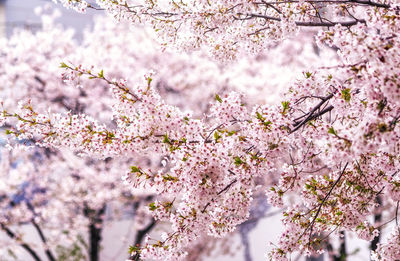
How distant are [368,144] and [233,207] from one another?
1067mm

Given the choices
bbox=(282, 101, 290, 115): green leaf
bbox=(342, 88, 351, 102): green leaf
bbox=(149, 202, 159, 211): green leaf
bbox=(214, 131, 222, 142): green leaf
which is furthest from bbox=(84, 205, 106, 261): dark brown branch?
bbox=(342, 88, 351, 102): green leaf

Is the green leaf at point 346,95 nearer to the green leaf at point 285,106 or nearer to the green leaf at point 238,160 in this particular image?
the green leaf at point 285,106

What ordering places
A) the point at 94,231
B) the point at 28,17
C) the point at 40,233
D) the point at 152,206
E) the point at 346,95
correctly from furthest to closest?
the point at 28,17, the point at 40,233, the point at 94,231, the point at 152,206, the point at 346,95

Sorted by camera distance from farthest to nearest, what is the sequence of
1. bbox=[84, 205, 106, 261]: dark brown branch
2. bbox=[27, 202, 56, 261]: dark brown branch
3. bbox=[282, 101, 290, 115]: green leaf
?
1. bbox=[27, 202, 56, 261]: dark brown branch
2. bbox=[84, 205, 106, 261]: dark brown branch
3. bbox=[282, 101, 290, 115]: green leaf

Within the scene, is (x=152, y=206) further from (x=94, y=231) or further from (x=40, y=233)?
(x=40, y=233)

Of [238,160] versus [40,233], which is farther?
[40,233]

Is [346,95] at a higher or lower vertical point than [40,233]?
lower

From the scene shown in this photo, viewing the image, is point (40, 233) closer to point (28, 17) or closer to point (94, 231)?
point (94, 231)

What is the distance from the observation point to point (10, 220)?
7.44 meters

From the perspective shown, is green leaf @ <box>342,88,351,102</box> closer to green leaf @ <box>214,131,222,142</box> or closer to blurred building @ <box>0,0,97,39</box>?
green leaf @ <box>214,131,222,142</box>

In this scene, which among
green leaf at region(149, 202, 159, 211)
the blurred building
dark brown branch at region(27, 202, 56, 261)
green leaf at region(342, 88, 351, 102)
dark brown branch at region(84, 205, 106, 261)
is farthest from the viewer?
the blurred building

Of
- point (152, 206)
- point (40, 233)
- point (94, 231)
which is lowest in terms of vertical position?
point (152, 206)

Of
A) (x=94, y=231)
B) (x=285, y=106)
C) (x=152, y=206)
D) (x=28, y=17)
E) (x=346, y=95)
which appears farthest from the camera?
(x=28, y=17)

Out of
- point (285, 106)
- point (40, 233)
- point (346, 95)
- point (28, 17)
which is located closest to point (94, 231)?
point (40, 233)
